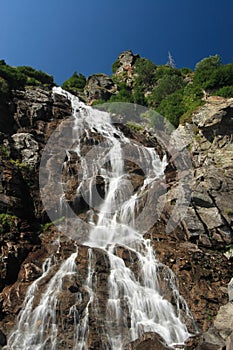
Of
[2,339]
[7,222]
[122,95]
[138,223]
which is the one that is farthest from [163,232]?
[122,95]

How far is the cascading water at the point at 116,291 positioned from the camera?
11.9m

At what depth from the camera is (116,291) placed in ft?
45.2

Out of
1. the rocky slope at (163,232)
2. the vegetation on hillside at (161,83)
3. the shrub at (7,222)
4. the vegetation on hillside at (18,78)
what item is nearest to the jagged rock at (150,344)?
the rocky slope at (163,232)

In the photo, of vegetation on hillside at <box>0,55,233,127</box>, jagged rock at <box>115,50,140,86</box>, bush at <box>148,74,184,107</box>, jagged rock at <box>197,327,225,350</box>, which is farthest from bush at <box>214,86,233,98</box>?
jagged rock at <box>197,327,225,350</box>

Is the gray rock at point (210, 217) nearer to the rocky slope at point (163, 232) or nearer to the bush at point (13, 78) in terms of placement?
the rocky slope at point (163, 232)

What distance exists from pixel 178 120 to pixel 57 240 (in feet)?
65.0

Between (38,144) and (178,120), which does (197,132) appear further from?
(38,144)

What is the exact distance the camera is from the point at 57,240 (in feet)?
59.0

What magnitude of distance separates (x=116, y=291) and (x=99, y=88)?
3682 centimetres

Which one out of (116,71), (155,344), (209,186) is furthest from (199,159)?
(116,71)

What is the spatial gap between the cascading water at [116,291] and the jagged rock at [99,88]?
24196mm

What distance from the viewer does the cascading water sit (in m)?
11.9

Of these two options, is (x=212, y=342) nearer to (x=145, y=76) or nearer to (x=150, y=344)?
(x=150, y=344)

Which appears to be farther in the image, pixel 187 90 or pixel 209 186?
pixel 187 90
